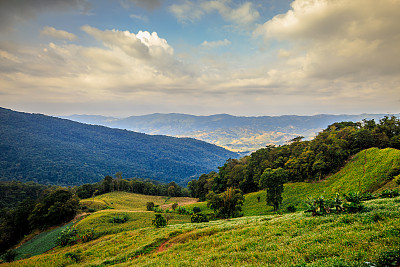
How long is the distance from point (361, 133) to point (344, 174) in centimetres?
1906

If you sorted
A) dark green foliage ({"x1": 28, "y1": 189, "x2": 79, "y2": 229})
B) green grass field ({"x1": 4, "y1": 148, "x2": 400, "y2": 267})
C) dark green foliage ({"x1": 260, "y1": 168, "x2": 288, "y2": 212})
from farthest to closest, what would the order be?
dark green foliage ({"x1": 28, "y1": 189, "x2": 79, "y2": 229}), dark green foliage ({"x1": 260, "y1": 168, "x2": 288, "y2": 212}), green grass field ({"x1": 4, "y1": 148, "x2": 400, "y2": 267})

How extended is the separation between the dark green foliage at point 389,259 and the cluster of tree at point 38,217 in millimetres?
73132

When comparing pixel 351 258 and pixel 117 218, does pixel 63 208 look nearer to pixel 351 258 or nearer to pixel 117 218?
pixel 117 218

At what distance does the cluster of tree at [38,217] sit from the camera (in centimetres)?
5812

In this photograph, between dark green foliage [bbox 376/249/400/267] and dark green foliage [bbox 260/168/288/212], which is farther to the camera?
dark green foliage [bbox 260/168/288/212]

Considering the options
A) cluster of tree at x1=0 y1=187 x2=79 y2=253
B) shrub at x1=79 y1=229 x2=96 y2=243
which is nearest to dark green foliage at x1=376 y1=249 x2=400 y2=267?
shrub at x1=79 y1=229 x2=96 y2=243

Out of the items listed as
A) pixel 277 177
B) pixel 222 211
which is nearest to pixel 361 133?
pixel 277 177

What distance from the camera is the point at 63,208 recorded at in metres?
58.4

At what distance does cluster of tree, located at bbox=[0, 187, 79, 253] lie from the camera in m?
58.1

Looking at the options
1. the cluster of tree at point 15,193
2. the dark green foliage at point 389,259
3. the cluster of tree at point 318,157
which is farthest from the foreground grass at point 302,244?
the cluster of tree at point 15,193

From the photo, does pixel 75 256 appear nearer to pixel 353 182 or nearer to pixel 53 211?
pixel 53 211

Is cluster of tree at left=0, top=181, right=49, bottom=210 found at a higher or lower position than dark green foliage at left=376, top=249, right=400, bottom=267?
lower

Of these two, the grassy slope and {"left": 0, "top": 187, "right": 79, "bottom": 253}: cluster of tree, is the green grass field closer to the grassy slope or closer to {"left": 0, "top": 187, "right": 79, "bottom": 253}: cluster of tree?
the grassy slope

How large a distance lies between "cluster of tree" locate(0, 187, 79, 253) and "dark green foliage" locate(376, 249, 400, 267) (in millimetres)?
73132
